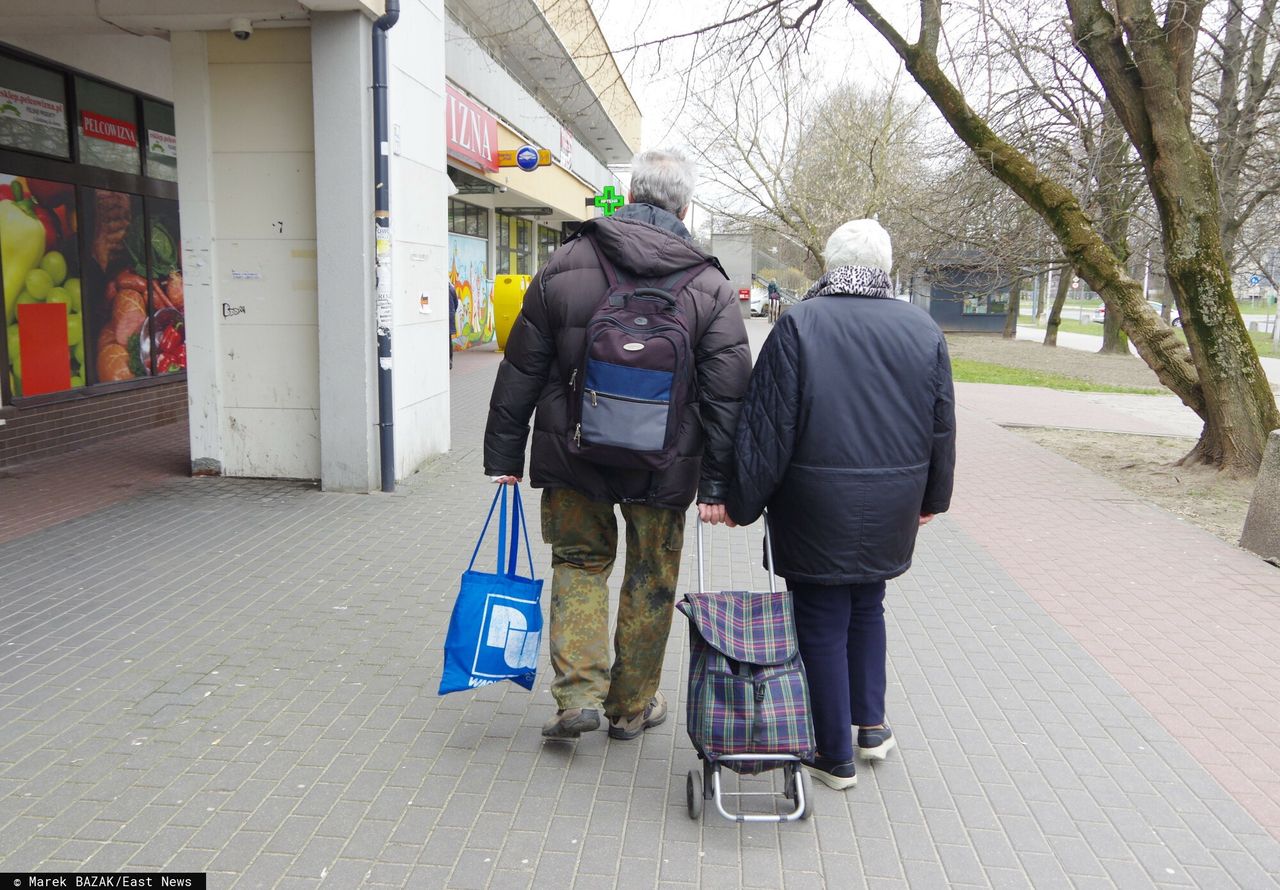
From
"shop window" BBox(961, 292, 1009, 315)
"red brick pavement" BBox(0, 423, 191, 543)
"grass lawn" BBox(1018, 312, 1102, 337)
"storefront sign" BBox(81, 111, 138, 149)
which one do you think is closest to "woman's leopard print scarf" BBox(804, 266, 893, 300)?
"red brick pavement" BBox(0, 423, 191, 543)

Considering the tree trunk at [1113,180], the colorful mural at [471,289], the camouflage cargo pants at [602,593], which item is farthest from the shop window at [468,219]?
the camouflage cargo pants at [602,593]

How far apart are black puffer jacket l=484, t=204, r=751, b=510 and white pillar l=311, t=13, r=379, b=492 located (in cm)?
435

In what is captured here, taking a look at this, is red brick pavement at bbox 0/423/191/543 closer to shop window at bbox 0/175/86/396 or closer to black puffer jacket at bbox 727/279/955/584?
shop window at bbox 0/175/86/396

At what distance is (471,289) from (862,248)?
20.0m

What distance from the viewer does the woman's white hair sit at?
10.5 feet

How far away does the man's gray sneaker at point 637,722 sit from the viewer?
145 inches

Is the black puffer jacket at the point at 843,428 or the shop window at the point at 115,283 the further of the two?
the shop window at the point at 115,283

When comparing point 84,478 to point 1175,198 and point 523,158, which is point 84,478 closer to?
point 1175,198

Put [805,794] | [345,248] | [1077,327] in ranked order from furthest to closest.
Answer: [1077,327] → [345,248] → [805,794]

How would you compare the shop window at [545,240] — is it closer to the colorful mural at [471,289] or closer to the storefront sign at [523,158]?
the colorful mural at [471,289]

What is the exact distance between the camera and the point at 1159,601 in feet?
18.7

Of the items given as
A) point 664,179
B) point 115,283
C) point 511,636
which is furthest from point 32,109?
point 511,636

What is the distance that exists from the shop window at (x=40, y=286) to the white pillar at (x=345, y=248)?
2.89 metres

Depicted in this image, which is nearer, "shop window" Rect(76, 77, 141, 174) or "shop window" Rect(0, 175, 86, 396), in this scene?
"shop window" Rect(0, 175, 86, 396)
